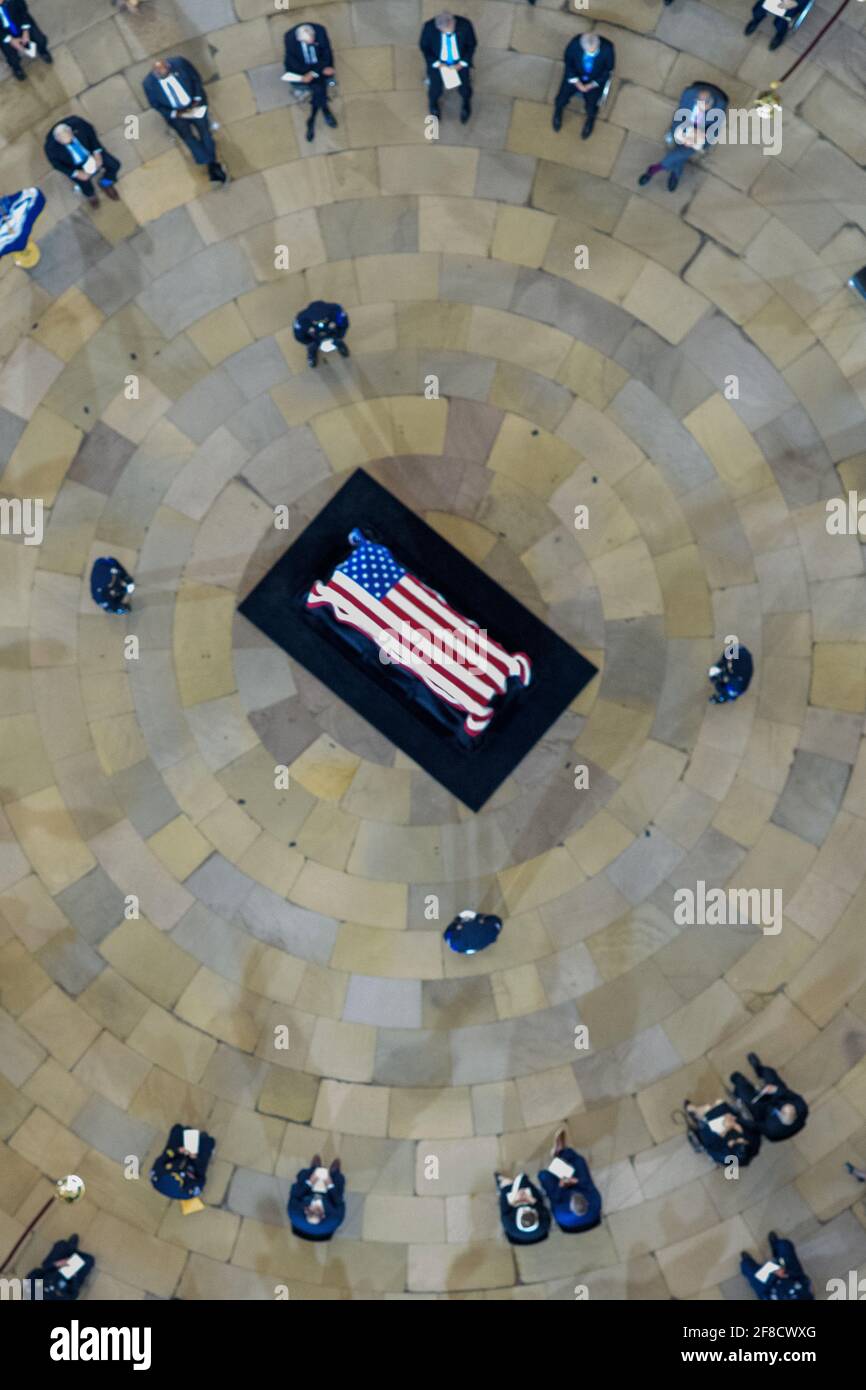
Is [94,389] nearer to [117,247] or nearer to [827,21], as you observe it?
[117,247]

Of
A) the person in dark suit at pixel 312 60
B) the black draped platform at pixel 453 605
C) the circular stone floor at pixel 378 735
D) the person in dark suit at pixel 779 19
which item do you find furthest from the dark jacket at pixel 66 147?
the person in dark suit at pixel 779 19

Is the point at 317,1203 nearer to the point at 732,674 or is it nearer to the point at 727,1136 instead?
the point at 727,1136

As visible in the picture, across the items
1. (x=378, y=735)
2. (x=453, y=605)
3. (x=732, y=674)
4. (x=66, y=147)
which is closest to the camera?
(x=66, y=147)

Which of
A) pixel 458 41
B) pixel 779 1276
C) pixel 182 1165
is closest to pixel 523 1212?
pixel 779 1276

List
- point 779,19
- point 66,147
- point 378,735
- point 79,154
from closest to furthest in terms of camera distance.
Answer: point 66,147
point 79,154
point 779,19
point 378,735

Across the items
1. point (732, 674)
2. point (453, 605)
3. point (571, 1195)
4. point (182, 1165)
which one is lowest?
point (571, 1195)
